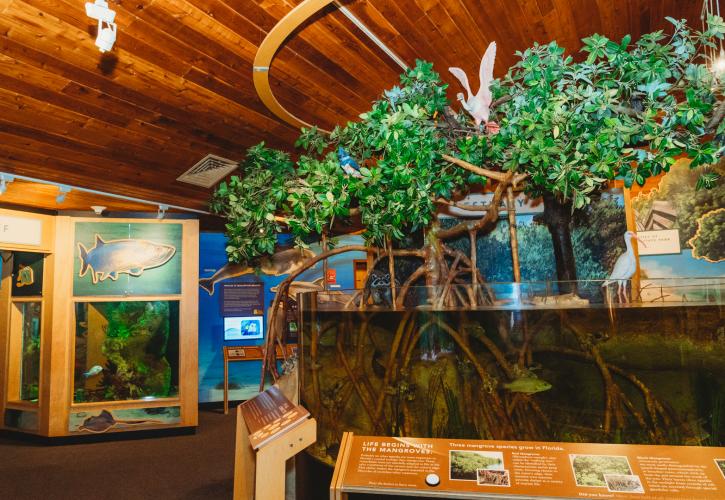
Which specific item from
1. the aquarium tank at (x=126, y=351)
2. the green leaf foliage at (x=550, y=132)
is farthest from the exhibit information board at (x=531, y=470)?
the aquarium tank at (x=126, y=351)

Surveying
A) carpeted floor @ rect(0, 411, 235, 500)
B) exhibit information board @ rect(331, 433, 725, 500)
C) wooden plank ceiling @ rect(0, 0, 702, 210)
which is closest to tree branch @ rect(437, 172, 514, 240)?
wooden plank ceiling @ rect(0, 0, 702, 210)

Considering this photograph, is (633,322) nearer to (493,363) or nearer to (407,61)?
(493,363)

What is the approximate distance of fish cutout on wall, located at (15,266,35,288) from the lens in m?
5.16

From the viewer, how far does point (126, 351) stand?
5051 mm

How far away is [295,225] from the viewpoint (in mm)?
2436

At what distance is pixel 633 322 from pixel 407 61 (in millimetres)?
1911

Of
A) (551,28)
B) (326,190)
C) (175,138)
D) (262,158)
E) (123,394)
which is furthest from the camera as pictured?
(123,394)

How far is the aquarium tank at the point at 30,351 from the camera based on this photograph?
199 inches

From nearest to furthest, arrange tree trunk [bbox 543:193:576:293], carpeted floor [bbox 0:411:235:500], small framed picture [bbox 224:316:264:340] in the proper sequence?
tree trunk [bbox 543:193:576:293]
carpeted floor [bbox 0:411:235:500]
small framed picture [bbox 224:316:264:340]

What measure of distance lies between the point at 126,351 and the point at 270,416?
12.3ft

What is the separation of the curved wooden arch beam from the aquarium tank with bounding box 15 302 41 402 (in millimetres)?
3640

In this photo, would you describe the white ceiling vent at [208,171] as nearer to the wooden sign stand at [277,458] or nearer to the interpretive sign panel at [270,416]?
the interpretive sign panel at [270,416]

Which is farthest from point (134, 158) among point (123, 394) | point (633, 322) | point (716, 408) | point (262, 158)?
point (716, 408)

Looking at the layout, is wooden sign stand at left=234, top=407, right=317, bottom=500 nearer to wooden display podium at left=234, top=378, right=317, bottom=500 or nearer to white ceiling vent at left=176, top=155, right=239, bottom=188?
wooden display podium at left=234, top=378, right=317, bottom=500
